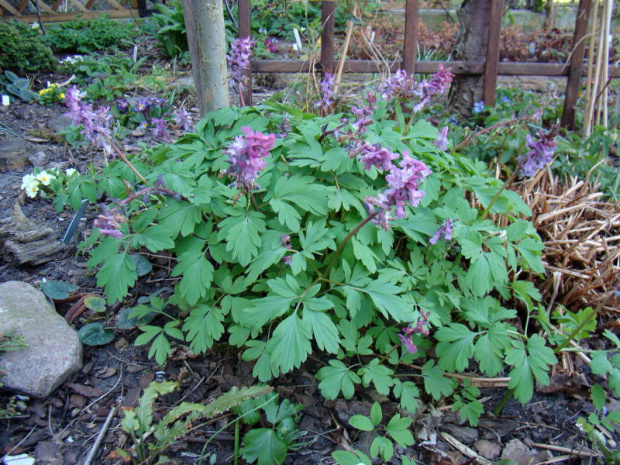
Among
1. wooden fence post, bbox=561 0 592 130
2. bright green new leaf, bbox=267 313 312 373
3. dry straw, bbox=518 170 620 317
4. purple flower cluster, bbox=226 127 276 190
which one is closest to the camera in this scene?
purple flower cluster, bbox=226 127 276 190

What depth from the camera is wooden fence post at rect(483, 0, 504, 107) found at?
416 centimetres

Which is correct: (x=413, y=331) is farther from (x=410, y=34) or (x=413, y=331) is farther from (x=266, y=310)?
(x=410, y=34)

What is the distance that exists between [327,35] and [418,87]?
68.6 inches

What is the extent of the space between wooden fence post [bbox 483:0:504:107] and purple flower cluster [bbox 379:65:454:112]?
6.15 feet

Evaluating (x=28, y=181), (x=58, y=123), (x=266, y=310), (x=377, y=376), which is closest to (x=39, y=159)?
(x=28, y=181)

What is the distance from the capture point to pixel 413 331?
6.72ft

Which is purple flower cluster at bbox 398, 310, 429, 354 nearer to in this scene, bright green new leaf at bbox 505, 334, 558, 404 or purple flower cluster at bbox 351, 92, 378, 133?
bright green new leaf at bbox 505, 334, 558, 404

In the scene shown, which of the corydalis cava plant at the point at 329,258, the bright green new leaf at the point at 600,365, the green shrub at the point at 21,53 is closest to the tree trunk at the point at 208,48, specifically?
the corydalis cava plant at the point at 329,258

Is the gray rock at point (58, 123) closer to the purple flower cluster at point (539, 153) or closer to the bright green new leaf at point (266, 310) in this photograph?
the bright green new leaf at point (266, 310)

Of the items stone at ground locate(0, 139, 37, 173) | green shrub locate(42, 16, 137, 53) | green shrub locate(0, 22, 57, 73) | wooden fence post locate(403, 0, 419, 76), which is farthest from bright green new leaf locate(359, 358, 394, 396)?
green shrub locate(42, 16, 137, 53)

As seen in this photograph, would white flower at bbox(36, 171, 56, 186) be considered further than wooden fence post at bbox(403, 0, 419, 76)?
No

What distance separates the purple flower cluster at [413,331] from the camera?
202cm

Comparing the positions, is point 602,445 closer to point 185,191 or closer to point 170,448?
point 170,448

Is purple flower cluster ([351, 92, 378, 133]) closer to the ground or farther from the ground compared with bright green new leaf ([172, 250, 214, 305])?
farther from the ground
